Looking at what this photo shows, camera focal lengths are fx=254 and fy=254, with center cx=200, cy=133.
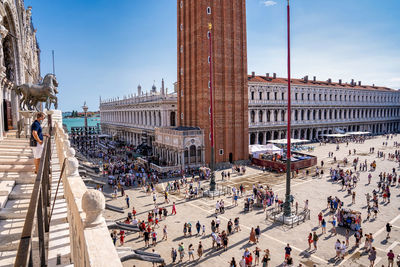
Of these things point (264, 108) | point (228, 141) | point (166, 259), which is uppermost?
point (264, 108)

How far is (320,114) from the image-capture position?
58406 mm

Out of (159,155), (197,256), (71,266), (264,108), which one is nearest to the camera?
(71,266)

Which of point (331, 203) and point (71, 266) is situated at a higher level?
point (71, 266)

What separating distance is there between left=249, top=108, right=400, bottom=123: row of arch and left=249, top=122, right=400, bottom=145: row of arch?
8.11 ft

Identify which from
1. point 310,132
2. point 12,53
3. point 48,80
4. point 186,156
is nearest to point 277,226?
point 48,80

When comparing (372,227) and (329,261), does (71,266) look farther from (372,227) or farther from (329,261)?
(372,227)

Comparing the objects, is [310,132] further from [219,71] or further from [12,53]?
[12,53]

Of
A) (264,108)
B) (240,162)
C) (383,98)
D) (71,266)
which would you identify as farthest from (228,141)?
(383,98)

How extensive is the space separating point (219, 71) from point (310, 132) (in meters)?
32.8

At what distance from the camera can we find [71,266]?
4785 millimetres

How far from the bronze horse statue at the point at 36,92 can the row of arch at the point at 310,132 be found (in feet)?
125

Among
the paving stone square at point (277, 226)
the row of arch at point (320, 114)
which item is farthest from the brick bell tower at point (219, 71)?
the row of arch at point (320, 114)

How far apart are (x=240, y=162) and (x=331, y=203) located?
1747 cm

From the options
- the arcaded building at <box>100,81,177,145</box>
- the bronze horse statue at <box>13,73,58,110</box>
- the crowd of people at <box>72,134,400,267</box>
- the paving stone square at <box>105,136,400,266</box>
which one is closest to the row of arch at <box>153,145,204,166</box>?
the crowd of people at <box>72,134,400,267</box>
